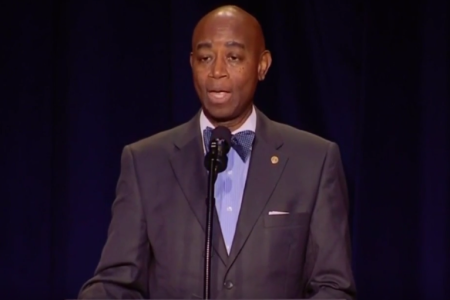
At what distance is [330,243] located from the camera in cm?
192

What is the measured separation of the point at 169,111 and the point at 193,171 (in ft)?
3.22

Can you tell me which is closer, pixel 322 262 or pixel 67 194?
pixel 322 262

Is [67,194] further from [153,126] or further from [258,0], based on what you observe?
[258,0]

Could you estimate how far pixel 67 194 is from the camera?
2977mm

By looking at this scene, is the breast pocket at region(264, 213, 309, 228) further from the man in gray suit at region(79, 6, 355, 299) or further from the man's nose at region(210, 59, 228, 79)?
the man's nose at region(210, 59, 228, 79)

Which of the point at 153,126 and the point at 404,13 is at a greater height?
the point at 404,13

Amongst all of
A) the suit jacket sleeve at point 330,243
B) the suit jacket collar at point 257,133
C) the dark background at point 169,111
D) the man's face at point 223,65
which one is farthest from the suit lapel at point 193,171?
the dark background at point 169,111

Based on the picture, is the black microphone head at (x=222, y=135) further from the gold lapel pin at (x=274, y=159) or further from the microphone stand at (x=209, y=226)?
the gold lapel pin at (x=274, y=159)

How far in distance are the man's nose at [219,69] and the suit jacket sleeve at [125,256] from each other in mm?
308

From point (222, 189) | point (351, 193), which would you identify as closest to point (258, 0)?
point (351, 193)

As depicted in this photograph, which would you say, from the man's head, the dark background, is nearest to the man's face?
the man's head

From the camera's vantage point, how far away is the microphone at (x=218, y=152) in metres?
1.68

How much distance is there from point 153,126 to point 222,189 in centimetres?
102

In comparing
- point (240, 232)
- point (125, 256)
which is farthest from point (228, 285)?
point (125, 256)
